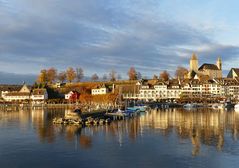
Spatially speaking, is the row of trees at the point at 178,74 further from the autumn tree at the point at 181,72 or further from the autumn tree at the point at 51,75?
the autumn tree at the point at 51,75

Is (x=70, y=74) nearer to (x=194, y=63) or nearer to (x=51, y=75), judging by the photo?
(x=51, y=75)

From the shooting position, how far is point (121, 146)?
76.2ft

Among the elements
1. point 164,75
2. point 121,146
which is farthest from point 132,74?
point 121,146

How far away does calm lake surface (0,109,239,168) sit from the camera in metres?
18.7

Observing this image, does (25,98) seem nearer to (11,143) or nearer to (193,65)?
(193,65)

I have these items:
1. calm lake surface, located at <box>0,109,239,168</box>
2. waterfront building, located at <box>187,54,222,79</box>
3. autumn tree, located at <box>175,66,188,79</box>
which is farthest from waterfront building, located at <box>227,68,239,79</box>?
calm lake surface, located at <box>0,109,239,168</box>

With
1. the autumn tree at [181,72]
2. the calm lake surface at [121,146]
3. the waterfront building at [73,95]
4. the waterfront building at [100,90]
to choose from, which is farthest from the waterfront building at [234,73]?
the calm lake surface at [121,146]

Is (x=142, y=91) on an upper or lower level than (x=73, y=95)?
upper

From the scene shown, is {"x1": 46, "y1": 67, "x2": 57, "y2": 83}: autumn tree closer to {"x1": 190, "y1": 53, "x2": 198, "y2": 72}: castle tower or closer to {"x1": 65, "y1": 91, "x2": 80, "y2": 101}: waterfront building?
{"x1": 65, "y1": 91, "x2": 80, "y2": 101}: waterfront building

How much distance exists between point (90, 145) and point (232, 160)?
8833 mm

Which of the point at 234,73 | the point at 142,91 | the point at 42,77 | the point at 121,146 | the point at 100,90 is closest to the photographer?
the point at 121,146

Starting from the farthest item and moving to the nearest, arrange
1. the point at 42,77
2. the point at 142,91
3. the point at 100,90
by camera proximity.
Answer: the point at 42,77 < the point at 100,90 < the point at 142,91

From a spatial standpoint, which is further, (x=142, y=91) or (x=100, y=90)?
(x=100, y=90)

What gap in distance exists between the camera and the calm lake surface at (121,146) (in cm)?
1872
